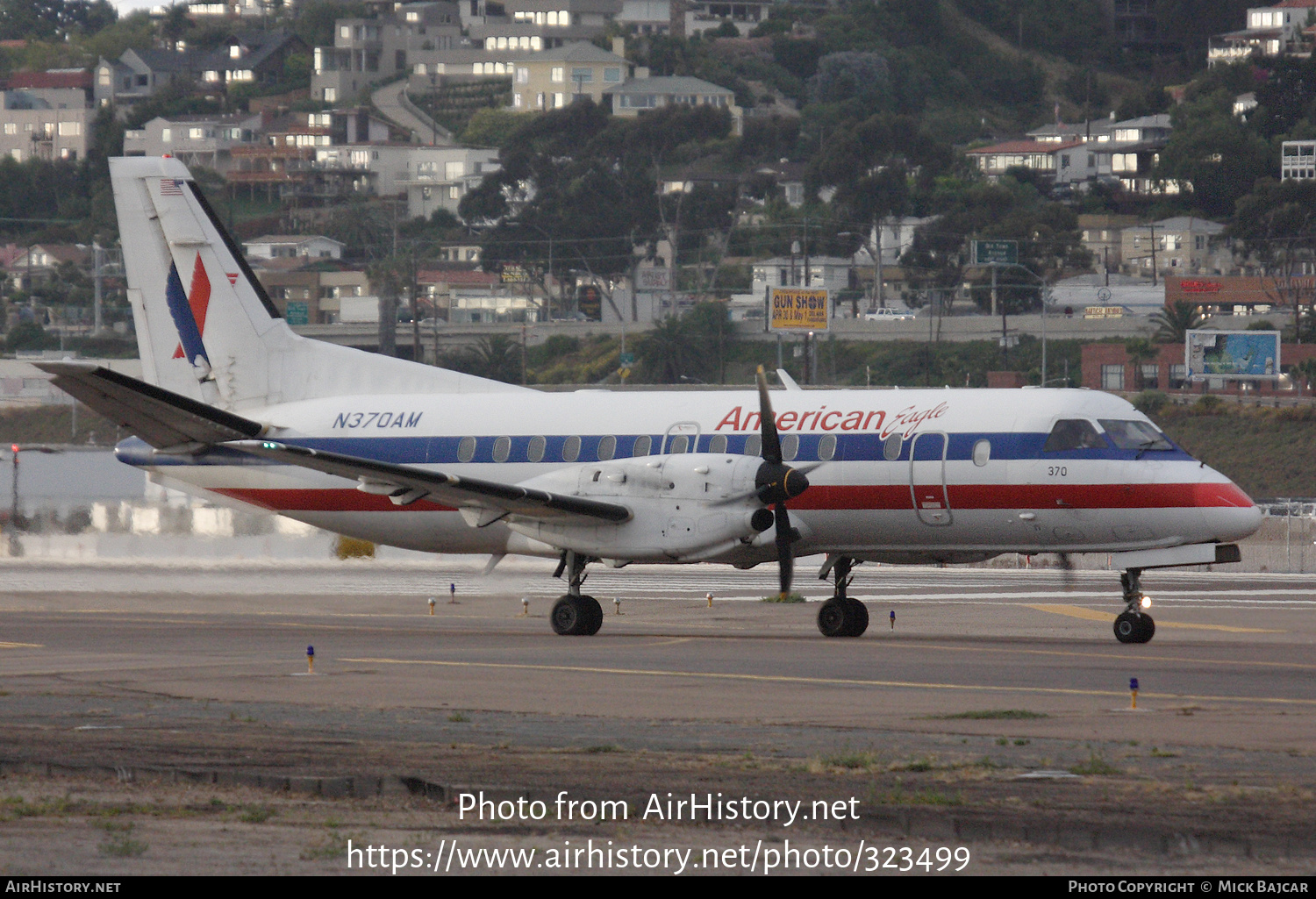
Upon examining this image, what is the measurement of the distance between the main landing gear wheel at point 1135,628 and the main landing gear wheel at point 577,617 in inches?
294

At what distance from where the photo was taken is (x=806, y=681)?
19609mm

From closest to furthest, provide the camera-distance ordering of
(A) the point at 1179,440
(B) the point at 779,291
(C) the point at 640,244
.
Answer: (A) the point at 1179,440
(B) the point at 779,291
(C) the point at 640,244

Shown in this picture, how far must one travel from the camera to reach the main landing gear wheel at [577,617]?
2622cm

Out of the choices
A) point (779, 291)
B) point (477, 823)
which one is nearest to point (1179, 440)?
point (779, 291)

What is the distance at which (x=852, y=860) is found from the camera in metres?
10.3

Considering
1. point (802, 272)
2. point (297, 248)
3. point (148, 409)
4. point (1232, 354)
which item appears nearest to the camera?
point (148, 409)

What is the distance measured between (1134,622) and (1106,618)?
5.97 m

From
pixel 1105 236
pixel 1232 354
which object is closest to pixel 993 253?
pixel 1232 354

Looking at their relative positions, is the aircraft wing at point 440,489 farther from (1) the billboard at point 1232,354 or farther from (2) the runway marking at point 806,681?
(1) the billboard at point 1232,354

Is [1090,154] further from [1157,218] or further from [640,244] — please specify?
[640,244]

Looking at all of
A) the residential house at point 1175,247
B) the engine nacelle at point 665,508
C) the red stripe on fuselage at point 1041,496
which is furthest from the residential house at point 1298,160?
the engine nacelle at point 665,508

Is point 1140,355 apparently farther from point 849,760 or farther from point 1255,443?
point 849,760

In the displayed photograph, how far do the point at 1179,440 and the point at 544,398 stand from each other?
226 ft

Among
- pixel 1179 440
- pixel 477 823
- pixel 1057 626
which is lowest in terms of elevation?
pixel 1179 440
